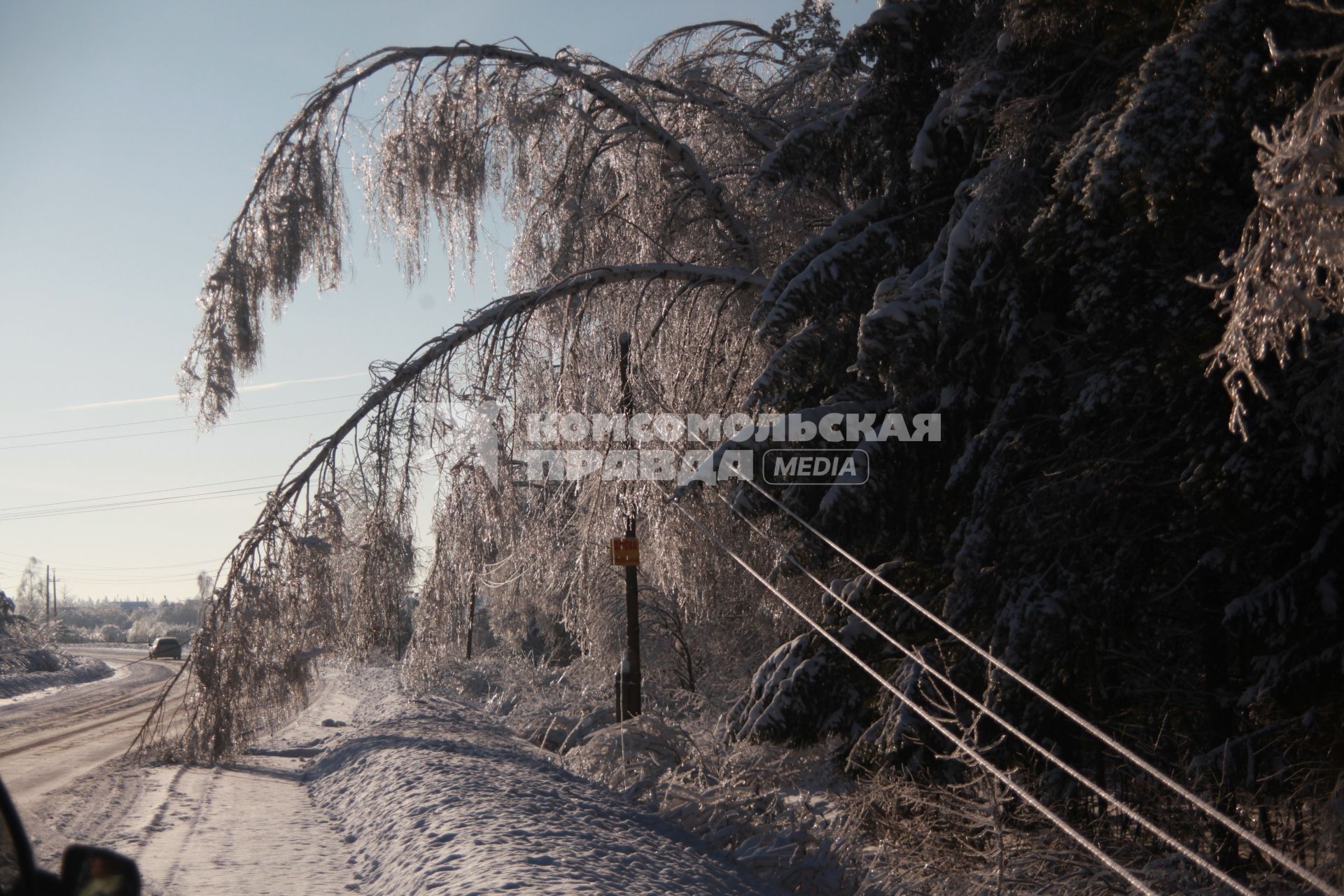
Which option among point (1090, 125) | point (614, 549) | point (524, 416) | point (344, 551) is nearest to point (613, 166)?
point (524, 416)

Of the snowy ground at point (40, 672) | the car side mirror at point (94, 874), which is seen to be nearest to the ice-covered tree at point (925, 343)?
the car side mirror at point (94, 874)

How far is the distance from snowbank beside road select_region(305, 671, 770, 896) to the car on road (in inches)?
1759

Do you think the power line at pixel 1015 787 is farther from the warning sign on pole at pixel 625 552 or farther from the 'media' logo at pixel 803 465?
the warning sign on pole at pixel 625 552

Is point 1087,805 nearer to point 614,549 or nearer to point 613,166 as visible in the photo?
point 614,549

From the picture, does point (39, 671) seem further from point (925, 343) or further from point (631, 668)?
point (925, 343)

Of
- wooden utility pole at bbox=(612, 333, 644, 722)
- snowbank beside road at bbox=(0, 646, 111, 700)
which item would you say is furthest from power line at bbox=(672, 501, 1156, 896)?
snowbank beside road at bbox=(0, 646, 111, 700)

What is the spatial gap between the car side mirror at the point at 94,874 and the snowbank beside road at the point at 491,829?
13.3 feet

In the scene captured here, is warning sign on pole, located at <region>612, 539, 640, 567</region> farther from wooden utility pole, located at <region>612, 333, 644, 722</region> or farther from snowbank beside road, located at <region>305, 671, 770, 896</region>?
snowbank beside road, located at <region>305, 671, 770, 896</region>

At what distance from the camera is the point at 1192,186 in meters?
5.27

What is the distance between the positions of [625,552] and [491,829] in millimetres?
5817

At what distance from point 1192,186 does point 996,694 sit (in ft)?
11.4

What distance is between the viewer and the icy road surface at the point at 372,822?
639 centimetres

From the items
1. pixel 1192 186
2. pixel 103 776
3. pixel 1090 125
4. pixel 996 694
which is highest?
pixel 1090 125

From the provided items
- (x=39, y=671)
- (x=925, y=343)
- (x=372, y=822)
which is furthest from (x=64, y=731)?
(x=39, y=671)
